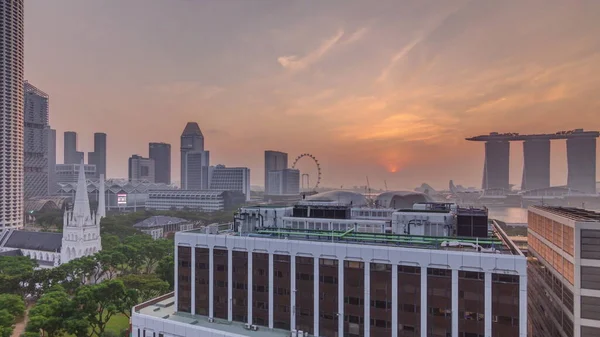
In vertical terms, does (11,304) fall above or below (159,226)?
above

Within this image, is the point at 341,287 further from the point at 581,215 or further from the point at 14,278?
the point at 14,278

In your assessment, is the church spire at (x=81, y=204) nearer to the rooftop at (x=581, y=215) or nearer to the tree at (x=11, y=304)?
the tree at (x=11, y=304)

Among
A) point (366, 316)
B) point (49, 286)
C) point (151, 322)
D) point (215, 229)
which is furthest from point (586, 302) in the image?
point (49, 286)

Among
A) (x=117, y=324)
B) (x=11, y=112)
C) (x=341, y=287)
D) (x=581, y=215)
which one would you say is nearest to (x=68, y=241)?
(x=117, y=324)

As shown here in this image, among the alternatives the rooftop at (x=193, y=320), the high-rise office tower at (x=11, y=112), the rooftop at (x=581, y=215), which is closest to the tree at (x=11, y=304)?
the rooftop at (x=193, y=320)

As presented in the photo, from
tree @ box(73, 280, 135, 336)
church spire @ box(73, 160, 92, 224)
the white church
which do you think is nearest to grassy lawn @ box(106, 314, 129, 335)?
tree @ box(73, 280, 135, 336)

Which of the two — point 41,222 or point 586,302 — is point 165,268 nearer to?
point 586,302

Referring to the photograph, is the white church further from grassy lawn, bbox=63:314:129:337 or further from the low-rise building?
the low-rise building
